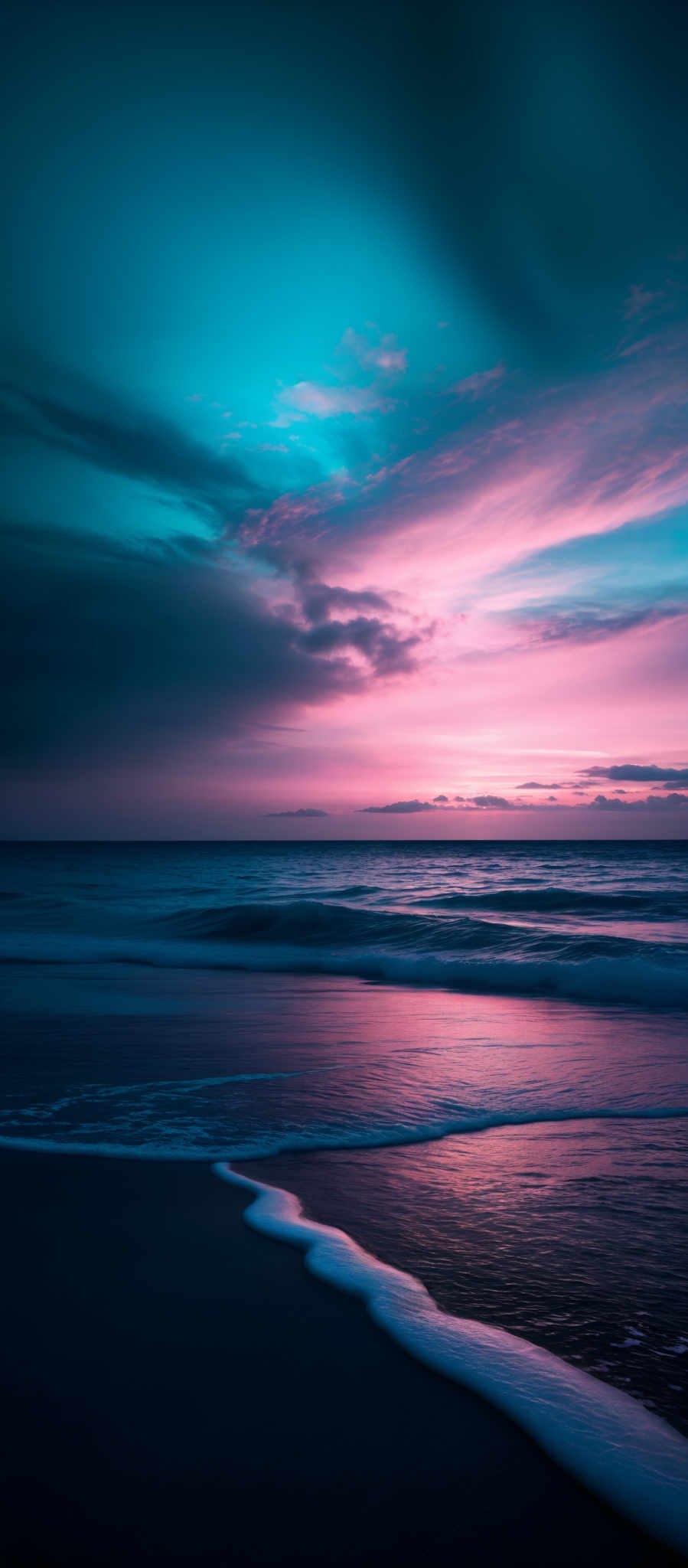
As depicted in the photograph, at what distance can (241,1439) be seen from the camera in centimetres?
182

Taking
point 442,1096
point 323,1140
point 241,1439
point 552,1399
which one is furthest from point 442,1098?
point 241,1439

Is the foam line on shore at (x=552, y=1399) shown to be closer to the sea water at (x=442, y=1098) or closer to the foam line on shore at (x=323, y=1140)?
the sea water at (x=442, y=1098)

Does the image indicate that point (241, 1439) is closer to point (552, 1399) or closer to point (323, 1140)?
point (552, 1399)

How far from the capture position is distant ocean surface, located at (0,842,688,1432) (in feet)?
8.21

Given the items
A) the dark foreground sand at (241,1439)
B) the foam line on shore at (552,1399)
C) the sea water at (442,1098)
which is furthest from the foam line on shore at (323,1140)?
the foam line on shore at (552,1399)

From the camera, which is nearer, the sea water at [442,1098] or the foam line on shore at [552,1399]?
the foam line on shore at [552,1399]

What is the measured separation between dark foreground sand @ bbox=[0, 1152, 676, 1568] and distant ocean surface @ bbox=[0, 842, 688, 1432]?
402 millimetres

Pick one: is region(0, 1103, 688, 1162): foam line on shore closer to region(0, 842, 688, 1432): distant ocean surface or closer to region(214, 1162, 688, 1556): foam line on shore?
region(0, 842, 688, 1432): distant ocean surface

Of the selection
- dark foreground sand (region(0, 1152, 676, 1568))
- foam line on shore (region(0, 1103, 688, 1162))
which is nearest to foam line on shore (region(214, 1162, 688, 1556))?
dark foreground sand (region(0, 1152, 676, 1568))

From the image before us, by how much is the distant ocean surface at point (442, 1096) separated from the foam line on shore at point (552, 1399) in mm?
80

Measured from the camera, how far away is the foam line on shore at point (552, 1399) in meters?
1.68

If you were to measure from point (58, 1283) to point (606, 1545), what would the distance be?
1797mm

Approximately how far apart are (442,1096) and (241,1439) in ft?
9.72

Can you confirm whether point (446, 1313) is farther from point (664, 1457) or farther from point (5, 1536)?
point (5, 1536)
